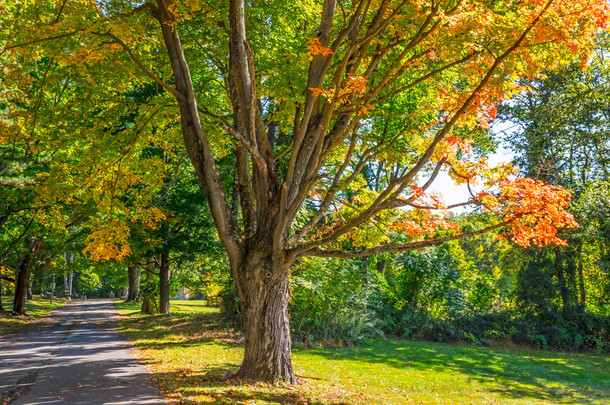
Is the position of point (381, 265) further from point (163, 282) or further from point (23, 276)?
point (23, 276)

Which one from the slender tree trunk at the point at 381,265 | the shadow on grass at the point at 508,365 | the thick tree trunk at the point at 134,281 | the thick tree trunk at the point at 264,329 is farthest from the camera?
the thick tree trunk at the point at 134,281

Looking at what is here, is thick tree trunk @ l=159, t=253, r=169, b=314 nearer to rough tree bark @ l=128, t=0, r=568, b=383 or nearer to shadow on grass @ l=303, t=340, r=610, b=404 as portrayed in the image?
shadow on grass @ l=303, t=340, r=610, b=404

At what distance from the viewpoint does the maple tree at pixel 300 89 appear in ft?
23.1

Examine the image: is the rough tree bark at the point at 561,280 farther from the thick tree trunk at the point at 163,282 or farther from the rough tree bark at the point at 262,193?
the thick tree trunk at the point at 163,282

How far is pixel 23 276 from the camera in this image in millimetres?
25828

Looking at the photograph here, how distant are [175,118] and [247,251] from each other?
4.29 metres

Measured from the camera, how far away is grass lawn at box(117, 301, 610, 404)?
8094 mm

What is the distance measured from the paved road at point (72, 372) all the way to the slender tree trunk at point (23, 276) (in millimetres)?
11642

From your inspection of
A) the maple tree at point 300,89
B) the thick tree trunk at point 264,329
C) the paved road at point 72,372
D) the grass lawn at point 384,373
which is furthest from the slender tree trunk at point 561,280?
the paved road at point 72,372

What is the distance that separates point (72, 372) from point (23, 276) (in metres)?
20.1

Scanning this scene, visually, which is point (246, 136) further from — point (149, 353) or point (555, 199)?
point (149, 353)

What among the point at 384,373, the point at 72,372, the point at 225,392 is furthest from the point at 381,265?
the point at 225,392

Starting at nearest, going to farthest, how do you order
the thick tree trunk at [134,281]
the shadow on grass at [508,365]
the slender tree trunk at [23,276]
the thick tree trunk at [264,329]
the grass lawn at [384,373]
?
1. the grass lawn at [384,373]
2. the thick tree trunk at [264,329]
3. the shadow on grass at [508,365]
4. the slender tree trunk at [23,276]
5. the thick tree trunk at [134,281]

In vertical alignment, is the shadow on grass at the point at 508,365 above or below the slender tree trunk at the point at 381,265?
below
